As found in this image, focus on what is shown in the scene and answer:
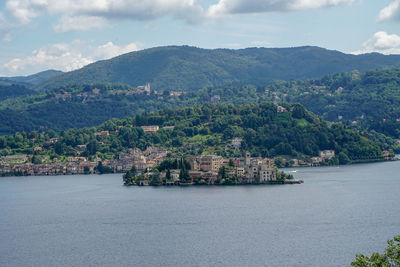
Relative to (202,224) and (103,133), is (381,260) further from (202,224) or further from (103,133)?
(103,133)

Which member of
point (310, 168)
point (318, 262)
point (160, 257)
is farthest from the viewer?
point (310, 168)

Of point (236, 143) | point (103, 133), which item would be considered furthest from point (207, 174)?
point (103, 133)

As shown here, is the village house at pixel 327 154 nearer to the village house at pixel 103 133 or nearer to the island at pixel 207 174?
the island at pixel 207 174

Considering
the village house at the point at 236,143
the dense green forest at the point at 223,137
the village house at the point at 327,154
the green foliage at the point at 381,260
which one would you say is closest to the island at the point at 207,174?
the dense green forest at the point at 223,137

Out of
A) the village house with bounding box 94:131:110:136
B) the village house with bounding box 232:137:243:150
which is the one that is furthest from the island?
the village house with bounding box 94:131:110:136

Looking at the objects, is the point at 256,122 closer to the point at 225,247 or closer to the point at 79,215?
the point at 79,215

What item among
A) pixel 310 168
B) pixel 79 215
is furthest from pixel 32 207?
pixel 310 168
